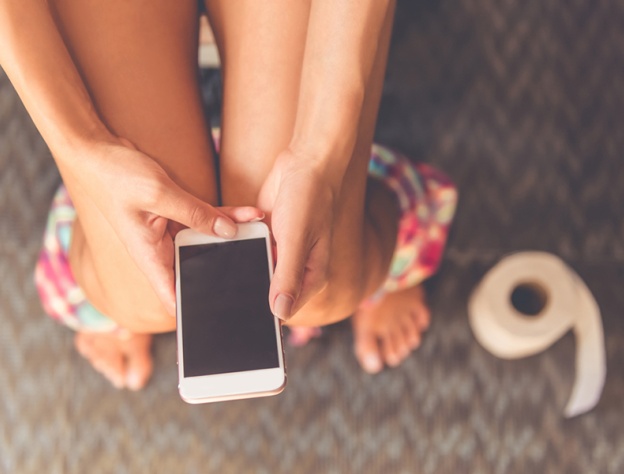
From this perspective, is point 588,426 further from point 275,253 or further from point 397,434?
point 275,253

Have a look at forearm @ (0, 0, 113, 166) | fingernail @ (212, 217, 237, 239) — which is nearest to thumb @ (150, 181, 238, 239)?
fingernail @ (212, 217, 237, 239)

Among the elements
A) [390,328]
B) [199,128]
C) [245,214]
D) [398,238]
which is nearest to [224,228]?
[245,214]

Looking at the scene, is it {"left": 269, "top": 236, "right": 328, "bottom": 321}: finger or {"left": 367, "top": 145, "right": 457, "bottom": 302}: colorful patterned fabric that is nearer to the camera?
{"left": 269, "top": 236, "right": 328, "bottom": 321}: finger

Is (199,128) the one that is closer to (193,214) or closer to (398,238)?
(193,214)

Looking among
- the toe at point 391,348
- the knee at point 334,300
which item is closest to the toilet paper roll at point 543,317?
the toe at point 391,348

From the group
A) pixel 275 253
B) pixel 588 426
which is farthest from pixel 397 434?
pixel 275 253

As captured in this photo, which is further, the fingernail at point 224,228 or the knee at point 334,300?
the knee at point 334,300

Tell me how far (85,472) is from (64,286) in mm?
305

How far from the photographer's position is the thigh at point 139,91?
2.14ft

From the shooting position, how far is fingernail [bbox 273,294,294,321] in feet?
1.85

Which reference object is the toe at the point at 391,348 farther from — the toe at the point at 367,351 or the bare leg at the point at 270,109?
the bare leg at the point at 270,109

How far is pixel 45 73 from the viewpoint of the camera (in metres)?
0.61

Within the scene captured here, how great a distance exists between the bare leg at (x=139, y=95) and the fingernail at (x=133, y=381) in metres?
0.25

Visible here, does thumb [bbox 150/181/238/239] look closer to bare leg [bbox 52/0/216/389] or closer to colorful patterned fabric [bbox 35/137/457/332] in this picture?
bare leg [bbox 52/0/216/389]
